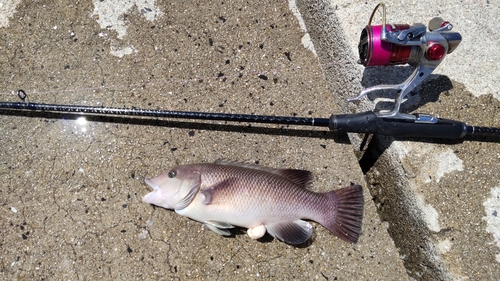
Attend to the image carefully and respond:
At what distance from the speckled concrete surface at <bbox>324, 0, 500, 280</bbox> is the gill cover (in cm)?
131

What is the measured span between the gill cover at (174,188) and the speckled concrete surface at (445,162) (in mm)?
1315

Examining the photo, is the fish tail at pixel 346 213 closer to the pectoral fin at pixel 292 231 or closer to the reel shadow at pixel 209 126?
the pectoral fin at pixel 292 231

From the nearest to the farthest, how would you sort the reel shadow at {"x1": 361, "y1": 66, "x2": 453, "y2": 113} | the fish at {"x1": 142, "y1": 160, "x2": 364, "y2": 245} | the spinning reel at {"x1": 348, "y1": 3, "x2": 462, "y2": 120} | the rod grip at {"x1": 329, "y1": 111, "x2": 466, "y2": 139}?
the spinning reel at {"x1": 348, "y1": 3, "x2": 462, "y2": 120} < the fish at {"x1": 142, "y1": 160, "x2": 364, "y2": 245} < the rod grip at {"x1": 329, "y1": 111, "x2": 466, "y2": 139} < the reel shadow at {"x1": 361, "y1": 66, "x2": 453, "y2": 113}

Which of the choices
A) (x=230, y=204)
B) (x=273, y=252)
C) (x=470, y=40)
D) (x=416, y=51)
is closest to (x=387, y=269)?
(x=273, y=252)

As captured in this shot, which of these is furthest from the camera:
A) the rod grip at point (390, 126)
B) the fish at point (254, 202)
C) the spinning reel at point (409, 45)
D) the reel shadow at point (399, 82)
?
the reel shadow at point (399, 82)

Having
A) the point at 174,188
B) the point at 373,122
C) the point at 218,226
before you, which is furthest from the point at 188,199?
the point at 373,122

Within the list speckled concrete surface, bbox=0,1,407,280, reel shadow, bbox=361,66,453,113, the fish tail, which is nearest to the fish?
the fish tail

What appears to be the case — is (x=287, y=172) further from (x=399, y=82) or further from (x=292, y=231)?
(x=399, y=82)

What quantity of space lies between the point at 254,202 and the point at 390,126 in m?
1.00

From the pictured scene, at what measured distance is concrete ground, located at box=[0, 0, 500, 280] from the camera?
100 inches

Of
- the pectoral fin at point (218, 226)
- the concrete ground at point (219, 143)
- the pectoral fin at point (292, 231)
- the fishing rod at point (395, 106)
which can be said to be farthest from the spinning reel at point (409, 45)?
the pectoral fin at point (218, 226)

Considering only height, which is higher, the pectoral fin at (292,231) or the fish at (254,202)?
the fish at (254,202)

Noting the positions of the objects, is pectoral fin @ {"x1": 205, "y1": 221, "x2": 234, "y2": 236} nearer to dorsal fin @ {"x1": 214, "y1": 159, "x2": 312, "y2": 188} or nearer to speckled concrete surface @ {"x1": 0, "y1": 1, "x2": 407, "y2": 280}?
speckled concrete surface @ {"x1": 0, "y1": 1, "x2": 407, "y2": 280}

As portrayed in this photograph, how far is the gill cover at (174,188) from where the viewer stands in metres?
2.44
